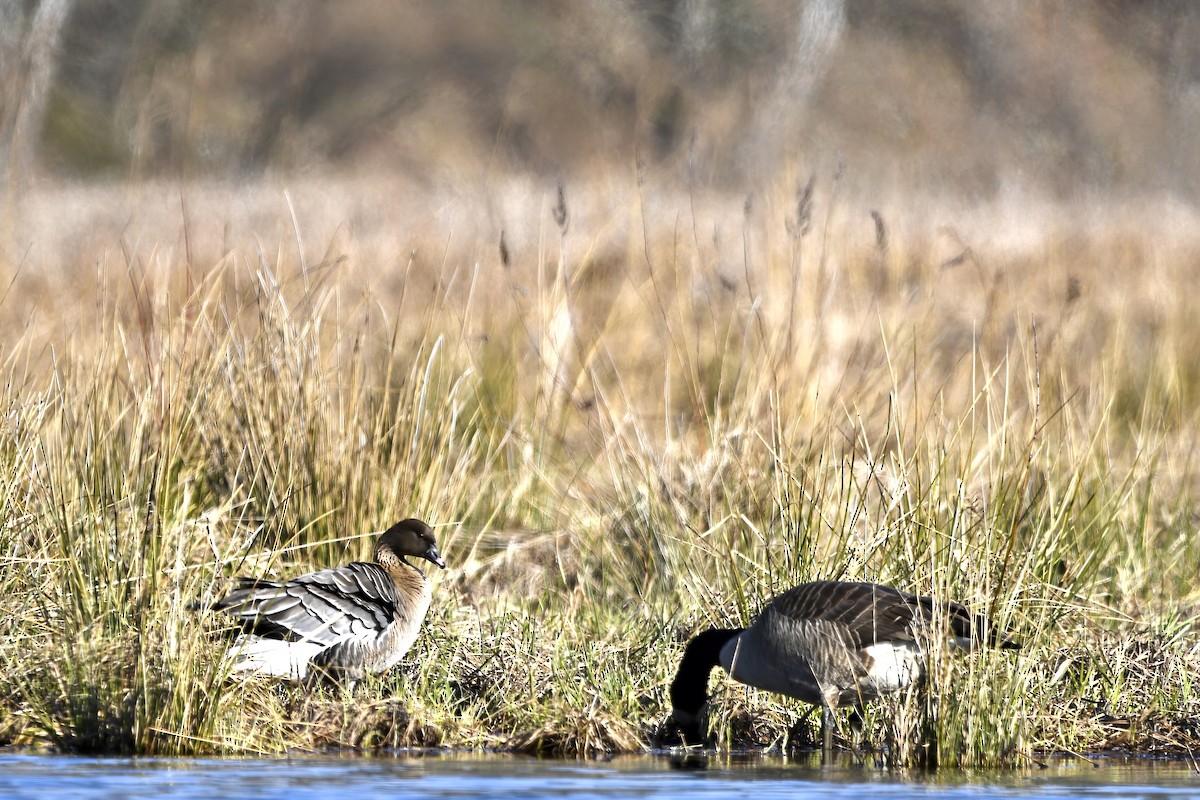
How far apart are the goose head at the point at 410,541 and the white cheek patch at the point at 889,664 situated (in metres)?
1.94

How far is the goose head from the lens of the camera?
25.0ft

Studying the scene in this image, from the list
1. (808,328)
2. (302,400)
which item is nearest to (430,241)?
(808,328)

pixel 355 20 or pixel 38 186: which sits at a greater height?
pixel 355 20

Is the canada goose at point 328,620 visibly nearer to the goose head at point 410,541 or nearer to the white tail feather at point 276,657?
the white tail feather at point 276,657

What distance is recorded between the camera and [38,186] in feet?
66.0

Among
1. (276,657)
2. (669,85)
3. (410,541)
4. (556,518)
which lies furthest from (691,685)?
(669,85)

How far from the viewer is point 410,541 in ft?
25.0

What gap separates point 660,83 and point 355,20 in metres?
4.68

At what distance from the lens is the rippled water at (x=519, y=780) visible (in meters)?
5.41

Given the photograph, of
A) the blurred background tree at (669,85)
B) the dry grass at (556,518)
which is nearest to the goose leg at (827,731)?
the dry grass at (556,518)

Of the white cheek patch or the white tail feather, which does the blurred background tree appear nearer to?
the white tail feather

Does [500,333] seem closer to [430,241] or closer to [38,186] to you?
[430,241]

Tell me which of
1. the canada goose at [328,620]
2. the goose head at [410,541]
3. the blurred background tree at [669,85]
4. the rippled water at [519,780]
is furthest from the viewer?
the blurred background tree at [669,85]

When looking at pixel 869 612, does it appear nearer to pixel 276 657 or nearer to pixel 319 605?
pixel 319 605
